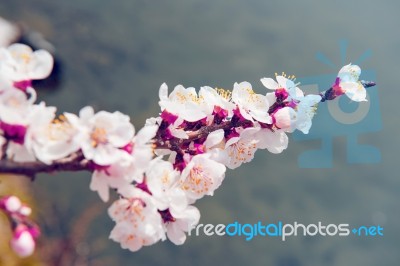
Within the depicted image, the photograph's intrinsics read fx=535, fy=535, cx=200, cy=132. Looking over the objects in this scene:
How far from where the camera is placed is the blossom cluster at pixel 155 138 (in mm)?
566

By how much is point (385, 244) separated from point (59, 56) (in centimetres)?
249

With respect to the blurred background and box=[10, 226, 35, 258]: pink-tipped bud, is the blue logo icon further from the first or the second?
box=[10, 226, 35, 258]: pink-tipped bud

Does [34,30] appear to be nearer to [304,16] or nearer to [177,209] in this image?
[304,16]

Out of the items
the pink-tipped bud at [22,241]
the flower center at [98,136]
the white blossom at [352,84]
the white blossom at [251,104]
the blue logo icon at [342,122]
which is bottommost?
the pink-tipped bud at [22,241]

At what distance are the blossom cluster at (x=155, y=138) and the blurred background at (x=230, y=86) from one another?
98.3 inches

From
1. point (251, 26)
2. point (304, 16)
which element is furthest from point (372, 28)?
point (251, 26)

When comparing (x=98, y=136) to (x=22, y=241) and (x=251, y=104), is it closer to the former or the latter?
(x=22, y=241)

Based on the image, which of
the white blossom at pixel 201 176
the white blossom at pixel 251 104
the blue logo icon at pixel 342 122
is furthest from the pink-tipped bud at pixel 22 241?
the blue logo icon at pixel 342 122

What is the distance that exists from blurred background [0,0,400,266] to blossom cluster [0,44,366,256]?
98.3 inches

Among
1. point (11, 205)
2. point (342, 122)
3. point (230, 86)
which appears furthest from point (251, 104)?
point (230, 86)

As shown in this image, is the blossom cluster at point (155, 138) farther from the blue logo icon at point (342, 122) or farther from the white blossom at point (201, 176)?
the blue logo icon at point (342, 122)

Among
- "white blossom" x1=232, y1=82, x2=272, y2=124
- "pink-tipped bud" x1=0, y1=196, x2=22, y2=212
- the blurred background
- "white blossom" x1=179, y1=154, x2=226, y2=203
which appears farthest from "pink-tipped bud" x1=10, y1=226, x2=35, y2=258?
the blurred background

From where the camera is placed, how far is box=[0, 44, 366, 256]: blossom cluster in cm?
57

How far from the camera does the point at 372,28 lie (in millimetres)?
3660
